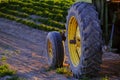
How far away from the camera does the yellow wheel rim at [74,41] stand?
6.54 m

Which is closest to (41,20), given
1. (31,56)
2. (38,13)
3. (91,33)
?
(38,13)

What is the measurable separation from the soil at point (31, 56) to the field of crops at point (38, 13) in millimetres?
663

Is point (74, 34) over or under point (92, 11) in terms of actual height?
under

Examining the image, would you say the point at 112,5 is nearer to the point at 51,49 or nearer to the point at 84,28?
the point at 84,28

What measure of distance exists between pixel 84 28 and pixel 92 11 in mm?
337

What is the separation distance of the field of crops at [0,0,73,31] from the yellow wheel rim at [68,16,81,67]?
25.2ft

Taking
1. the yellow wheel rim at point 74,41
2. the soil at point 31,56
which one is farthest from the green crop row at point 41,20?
the yellow wheel rim at point 74,41

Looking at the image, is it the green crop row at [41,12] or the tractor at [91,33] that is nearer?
the tractor at [91,33]

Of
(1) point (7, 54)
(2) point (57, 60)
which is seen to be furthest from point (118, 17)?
(1) point (7, 54)

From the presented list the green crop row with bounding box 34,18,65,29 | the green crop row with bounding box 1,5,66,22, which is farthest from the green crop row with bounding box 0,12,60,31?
the green crop row with bounding box 1,5,66,22

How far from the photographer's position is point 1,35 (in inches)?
543

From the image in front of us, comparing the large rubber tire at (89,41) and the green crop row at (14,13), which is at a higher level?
the large rubber tire at (89,41)

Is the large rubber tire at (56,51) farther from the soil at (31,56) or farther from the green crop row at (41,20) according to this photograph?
the green crop row at (41,20)

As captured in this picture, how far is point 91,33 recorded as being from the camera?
19.2 feet
